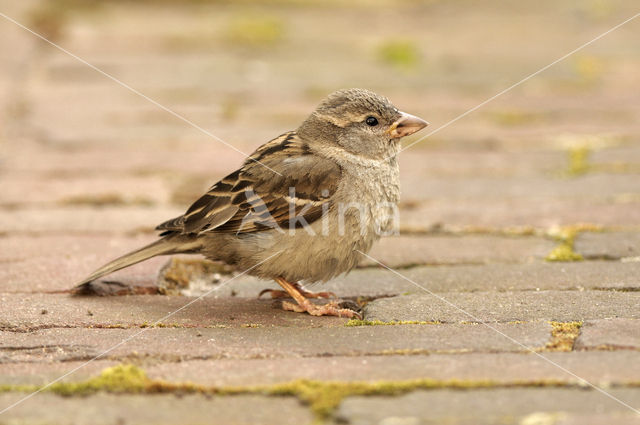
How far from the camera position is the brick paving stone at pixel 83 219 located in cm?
427

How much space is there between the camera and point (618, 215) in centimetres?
425

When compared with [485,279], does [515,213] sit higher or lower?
higher

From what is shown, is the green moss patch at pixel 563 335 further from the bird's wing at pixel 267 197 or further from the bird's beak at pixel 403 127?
the bird's beak at pixel 403 127

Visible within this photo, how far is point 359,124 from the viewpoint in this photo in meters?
3.98

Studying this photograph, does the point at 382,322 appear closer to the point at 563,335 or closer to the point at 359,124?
the point at 563,335

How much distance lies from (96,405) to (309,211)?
55.4 inches

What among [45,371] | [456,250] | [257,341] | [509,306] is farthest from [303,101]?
[45,371]

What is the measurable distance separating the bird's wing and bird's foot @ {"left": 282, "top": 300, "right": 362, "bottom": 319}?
319mm

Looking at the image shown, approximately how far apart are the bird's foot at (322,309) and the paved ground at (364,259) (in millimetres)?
58

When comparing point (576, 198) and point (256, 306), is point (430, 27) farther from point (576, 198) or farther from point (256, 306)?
point (256, 306)

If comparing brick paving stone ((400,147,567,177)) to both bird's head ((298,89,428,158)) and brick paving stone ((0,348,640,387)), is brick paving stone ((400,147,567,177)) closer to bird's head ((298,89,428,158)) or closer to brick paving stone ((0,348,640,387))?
bird's head ((298,89,428,158))

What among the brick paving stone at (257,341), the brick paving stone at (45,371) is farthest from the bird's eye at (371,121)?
the brick paving stone at (45,371)

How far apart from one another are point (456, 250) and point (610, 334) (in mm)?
1301

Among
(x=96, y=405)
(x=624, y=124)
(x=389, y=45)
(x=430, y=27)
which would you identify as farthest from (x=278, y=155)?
(x=430, y=27)
